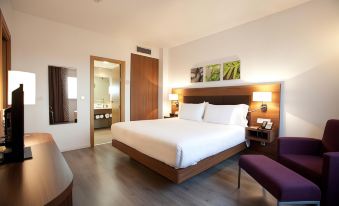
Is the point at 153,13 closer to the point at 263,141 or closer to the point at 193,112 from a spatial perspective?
the point at 193,112

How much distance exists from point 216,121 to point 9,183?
10.7 ft

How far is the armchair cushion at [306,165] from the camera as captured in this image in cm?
179

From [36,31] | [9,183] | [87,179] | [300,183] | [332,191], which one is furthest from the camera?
[36,31]

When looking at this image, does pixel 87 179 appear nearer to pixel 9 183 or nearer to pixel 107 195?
pixel 107 195

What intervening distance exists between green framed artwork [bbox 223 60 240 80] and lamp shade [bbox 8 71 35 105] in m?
3.62

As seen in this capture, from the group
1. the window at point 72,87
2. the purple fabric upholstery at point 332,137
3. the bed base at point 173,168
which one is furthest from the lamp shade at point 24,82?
the purple fabric upholstery at point 332,137

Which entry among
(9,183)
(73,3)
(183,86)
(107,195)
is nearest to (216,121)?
(183,86)

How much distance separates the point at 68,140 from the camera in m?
3.75

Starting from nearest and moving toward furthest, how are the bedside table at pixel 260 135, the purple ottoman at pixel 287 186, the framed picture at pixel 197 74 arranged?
1. the purple ottoman at pixel 287 186
2. the bedside table at pixel 260 135
3. the framed picture at pixel 197 74

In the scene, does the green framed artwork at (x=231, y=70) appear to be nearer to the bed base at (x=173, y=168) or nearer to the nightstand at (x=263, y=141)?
the nightstand at (x=263, y=141)

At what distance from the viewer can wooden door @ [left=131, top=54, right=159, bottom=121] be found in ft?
16.0

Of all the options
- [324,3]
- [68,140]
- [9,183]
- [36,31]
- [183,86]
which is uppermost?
[324,3]

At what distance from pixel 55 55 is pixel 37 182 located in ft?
11.3

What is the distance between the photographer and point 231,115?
338 cm
